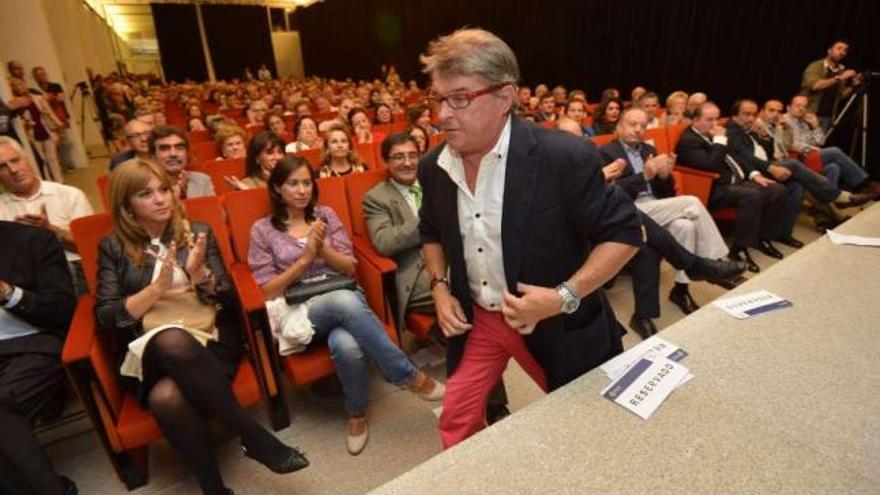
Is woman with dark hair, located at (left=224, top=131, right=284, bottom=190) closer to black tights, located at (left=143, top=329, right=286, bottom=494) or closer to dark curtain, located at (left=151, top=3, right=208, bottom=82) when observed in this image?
black tights, located at (left=143, top=329, right=286, bottom=494)

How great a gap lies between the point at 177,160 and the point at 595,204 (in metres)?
2.60

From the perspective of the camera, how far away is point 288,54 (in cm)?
2319

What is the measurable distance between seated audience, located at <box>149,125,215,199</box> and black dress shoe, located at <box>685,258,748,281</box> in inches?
116

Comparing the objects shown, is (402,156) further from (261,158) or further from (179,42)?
(179,42)

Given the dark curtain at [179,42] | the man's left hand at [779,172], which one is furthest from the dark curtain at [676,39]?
the dark curtain at [179,42]

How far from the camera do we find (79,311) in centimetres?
183

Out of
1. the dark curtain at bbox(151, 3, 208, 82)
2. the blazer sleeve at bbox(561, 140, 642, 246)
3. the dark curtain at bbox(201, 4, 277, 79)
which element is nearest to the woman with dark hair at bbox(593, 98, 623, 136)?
the blazer sleeve at bbox(561, 140, 642, 246)

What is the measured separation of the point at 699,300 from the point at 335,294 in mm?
2356

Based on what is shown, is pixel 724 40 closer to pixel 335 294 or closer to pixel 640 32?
pixel 640 32

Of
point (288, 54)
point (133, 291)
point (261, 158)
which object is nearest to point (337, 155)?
point (261, 158)

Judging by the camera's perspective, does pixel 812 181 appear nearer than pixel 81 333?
No

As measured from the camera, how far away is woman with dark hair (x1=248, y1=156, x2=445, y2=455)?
193 cm

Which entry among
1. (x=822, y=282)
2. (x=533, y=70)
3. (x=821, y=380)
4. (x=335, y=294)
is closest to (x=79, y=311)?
(x=335, y=294)

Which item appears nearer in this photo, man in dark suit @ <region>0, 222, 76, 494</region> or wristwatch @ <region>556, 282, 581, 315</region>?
wristwatch @ <region>556, 282, 581, 315</region>
